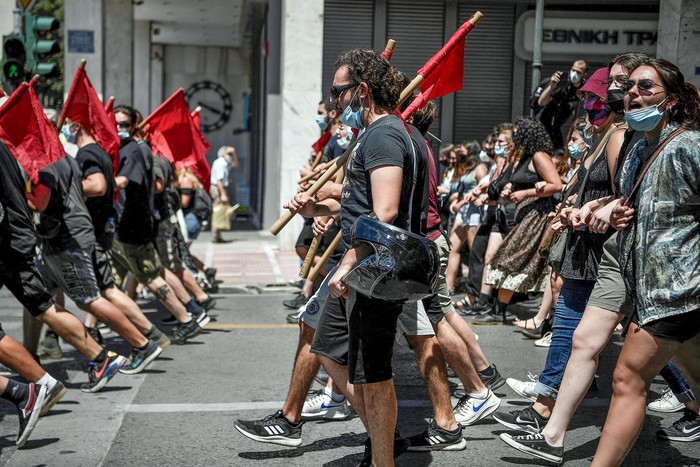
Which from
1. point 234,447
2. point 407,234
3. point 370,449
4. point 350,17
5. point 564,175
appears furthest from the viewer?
point 350,17

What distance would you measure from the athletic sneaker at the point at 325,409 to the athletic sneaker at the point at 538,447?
1.31m

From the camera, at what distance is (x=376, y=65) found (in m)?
4.32

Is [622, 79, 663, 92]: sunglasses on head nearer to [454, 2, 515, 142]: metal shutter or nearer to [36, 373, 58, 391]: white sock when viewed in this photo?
[36, 373, 58, 391]: white sock

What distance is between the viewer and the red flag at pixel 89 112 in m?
7.39

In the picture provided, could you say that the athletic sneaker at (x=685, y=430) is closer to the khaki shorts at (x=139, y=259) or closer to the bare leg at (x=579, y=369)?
the bare leg at (x=579, y=369)

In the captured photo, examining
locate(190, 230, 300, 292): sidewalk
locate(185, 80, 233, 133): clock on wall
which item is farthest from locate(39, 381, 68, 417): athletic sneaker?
locate(185, 80, 233, 133): clock on wall

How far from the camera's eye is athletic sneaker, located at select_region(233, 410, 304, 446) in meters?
5.02

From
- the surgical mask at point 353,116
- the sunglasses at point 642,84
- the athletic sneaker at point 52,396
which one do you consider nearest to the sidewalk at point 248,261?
the athletic sneaker at point 52,396

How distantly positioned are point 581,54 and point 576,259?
1140 centimetres

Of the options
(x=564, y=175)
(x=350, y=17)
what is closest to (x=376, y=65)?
(x=564, y=175)

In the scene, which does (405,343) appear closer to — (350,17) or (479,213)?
(479,213)

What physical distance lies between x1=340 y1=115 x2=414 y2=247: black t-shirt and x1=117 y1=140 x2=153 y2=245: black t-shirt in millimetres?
3968

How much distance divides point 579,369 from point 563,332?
2.01 ft

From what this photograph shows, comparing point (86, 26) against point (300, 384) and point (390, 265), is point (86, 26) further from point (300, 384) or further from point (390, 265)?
point (390, 265)
